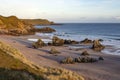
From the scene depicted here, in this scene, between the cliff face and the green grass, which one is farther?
the cliff face

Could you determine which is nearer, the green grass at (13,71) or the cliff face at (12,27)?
the green grass at (13,71)

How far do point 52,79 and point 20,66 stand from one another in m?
1.79

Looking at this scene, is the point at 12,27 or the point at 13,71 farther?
the point at 12,27

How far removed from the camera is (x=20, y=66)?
46.3ft

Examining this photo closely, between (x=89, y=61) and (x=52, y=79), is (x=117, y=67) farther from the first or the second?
(x=52, y=79)

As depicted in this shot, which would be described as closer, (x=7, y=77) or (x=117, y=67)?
(x=7, y=77)

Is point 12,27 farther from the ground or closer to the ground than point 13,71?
closer to the ground

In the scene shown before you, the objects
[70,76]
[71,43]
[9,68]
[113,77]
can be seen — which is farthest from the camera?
[71,43]

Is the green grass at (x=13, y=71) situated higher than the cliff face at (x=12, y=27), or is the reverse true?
the green grass at (x=13, y=71)

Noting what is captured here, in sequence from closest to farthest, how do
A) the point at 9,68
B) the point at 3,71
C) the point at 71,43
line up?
the point at 3,71, the point at 9,68, the point at 71,43

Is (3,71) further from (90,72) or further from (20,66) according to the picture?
(90,72)

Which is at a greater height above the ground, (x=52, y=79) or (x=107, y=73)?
(x=52, y=79)

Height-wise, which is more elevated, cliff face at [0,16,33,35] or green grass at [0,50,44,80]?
green grass at [0,50,44,80]

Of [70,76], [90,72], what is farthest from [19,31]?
[70,76]
